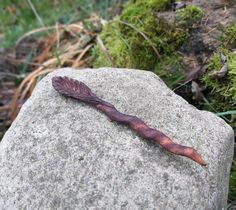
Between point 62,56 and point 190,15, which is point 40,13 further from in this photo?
point 190,15

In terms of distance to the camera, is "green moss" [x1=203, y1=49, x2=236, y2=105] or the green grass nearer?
"green moss" [x1=203, y1=49, x2=236, y2=105]

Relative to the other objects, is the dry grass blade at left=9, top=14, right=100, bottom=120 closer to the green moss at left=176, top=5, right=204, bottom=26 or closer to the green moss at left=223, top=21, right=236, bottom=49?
the green moss at left=176, top=5, right=204, bottom=26

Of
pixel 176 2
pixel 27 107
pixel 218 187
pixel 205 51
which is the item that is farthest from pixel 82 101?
pixel 176 2

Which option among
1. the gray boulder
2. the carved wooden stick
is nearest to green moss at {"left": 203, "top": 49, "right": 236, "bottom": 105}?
the gray boulder

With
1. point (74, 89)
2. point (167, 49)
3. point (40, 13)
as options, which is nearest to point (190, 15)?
point (167, 49)

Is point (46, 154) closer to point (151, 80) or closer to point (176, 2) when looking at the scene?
point (151, 80)
